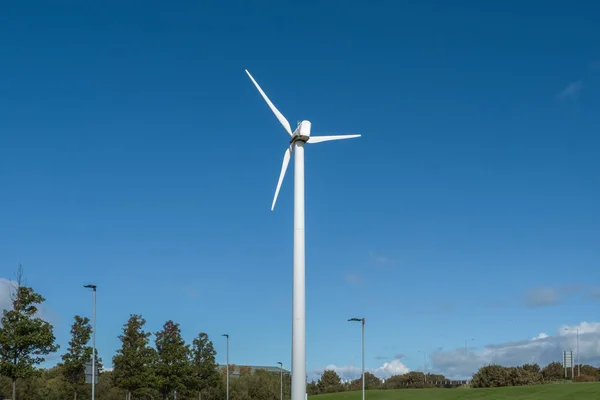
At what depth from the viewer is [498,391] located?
3184 inches

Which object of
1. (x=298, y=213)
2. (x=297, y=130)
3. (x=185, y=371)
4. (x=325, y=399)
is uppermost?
(x=297, y=130)

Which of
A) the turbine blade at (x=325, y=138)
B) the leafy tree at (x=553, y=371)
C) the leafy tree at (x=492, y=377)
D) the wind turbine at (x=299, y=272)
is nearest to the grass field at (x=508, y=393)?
the leafy tree at (x=492, y=377)

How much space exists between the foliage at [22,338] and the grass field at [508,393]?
48.4m

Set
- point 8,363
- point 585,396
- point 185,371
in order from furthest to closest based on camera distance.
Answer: point 185,371 → point 585,396 → point 8,363

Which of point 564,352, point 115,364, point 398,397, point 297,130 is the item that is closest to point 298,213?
point 297,130

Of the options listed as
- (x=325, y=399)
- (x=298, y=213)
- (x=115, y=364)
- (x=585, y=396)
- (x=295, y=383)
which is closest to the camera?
(x=295, y=383)

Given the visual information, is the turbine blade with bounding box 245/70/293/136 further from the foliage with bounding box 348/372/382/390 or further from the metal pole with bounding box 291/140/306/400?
the foliage with bounding box 348/372/382/390

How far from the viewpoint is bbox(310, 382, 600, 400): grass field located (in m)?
69.4

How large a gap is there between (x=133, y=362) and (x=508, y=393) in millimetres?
41732

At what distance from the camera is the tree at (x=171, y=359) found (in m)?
77.4

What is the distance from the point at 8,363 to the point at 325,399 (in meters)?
63.4

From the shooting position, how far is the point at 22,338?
47.2m

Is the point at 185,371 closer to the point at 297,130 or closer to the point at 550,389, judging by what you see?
the point at 550,389

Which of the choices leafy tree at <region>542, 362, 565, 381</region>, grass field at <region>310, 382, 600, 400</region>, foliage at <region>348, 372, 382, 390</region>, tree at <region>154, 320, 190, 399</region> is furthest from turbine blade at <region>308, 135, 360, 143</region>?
foliage at <region>348, 372, 382, 390</region>
